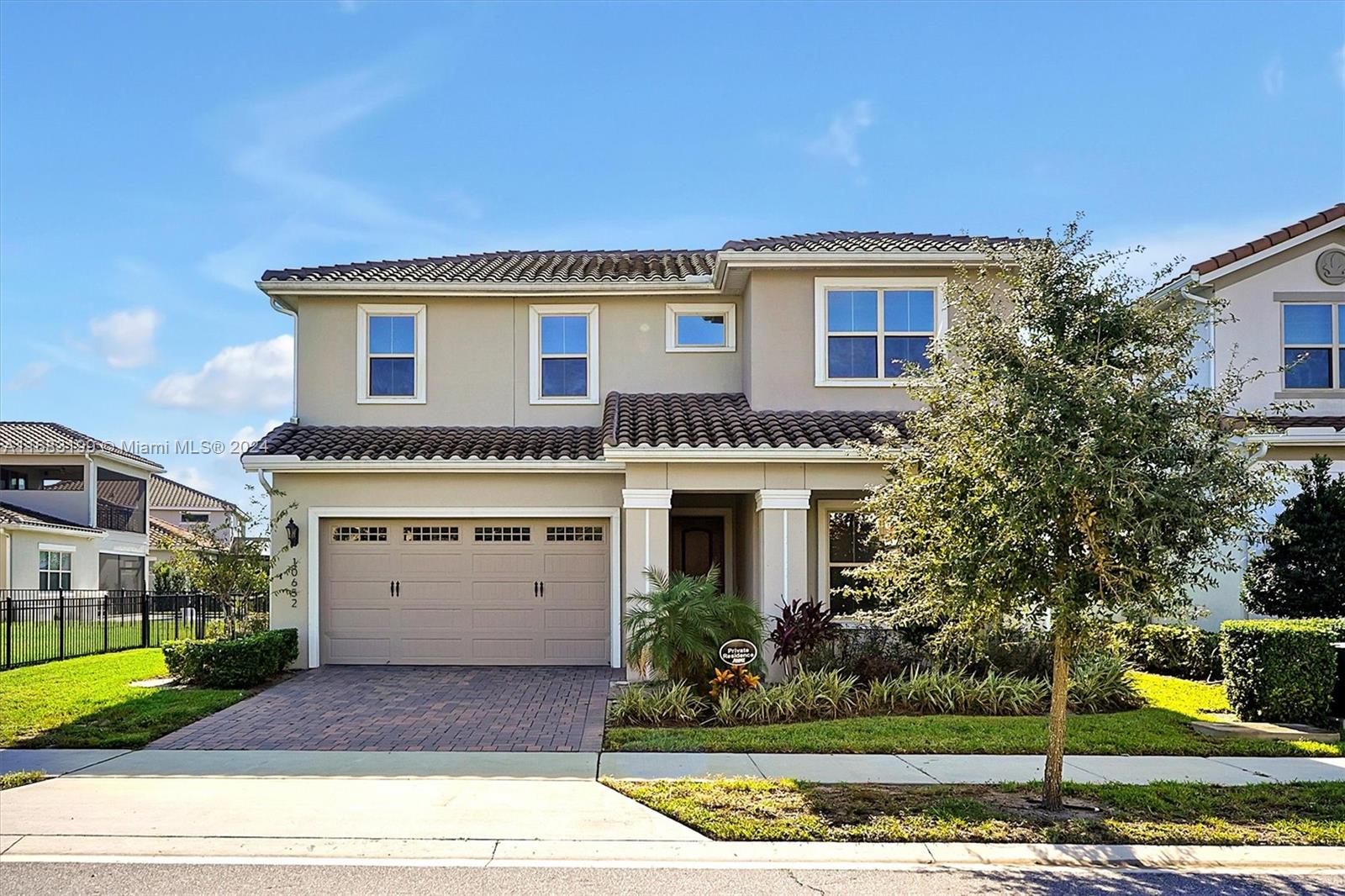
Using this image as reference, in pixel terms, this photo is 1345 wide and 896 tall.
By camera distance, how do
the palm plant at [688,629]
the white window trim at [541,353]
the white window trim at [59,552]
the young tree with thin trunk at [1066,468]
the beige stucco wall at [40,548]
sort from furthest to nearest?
the white window trim at [59,552] < the beige stucco wall at [40,548] < the white window trim at [541,353] < the palm plant at [688,629] < the young tree with thin trunk at [1066,468]

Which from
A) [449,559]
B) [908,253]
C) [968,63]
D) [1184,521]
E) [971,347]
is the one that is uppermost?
[968,63]

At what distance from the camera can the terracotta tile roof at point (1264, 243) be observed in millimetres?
17422

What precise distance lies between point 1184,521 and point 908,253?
32.0 ft

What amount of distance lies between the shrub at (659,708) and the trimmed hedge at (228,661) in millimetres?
5735

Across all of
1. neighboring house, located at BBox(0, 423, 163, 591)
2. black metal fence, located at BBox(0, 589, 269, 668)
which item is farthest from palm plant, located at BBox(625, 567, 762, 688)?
neighboring house, located at BBox(0, 423, 163, 591)

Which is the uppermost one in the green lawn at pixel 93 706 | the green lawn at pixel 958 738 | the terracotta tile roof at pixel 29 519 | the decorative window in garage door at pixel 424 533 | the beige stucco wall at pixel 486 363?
the beige stucco wall at pixel 486 363

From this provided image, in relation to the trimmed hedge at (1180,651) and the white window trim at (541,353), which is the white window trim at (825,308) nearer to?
the white window trim at (541,353)

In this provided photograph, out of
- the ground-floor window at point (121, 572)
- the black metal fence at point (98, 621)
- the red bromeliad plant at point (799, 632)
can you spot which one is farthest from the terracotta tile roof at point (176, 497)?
the red bromeliad plant at point (799, 632)

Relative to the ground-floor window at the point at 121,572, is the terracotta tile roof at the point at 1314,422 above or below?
above

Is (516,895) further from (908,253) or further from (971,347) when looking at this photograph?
(908,253)

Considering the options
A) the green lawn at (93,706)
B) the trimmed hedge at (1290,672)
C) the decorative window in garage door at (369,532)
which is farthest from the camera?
the decorative window in garage door at (369,532)

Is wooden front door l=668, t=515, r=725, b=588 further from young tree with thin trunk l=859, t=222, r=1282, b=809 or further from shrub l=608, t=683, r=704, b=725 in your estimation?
young tree with thin trunk l=859, t=222, r=1282, b=809

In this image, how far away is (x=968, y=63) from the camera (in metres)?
13.8

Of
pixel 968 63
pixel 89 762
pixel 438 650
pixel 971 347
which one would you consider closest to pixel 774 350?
pixel 968 63
